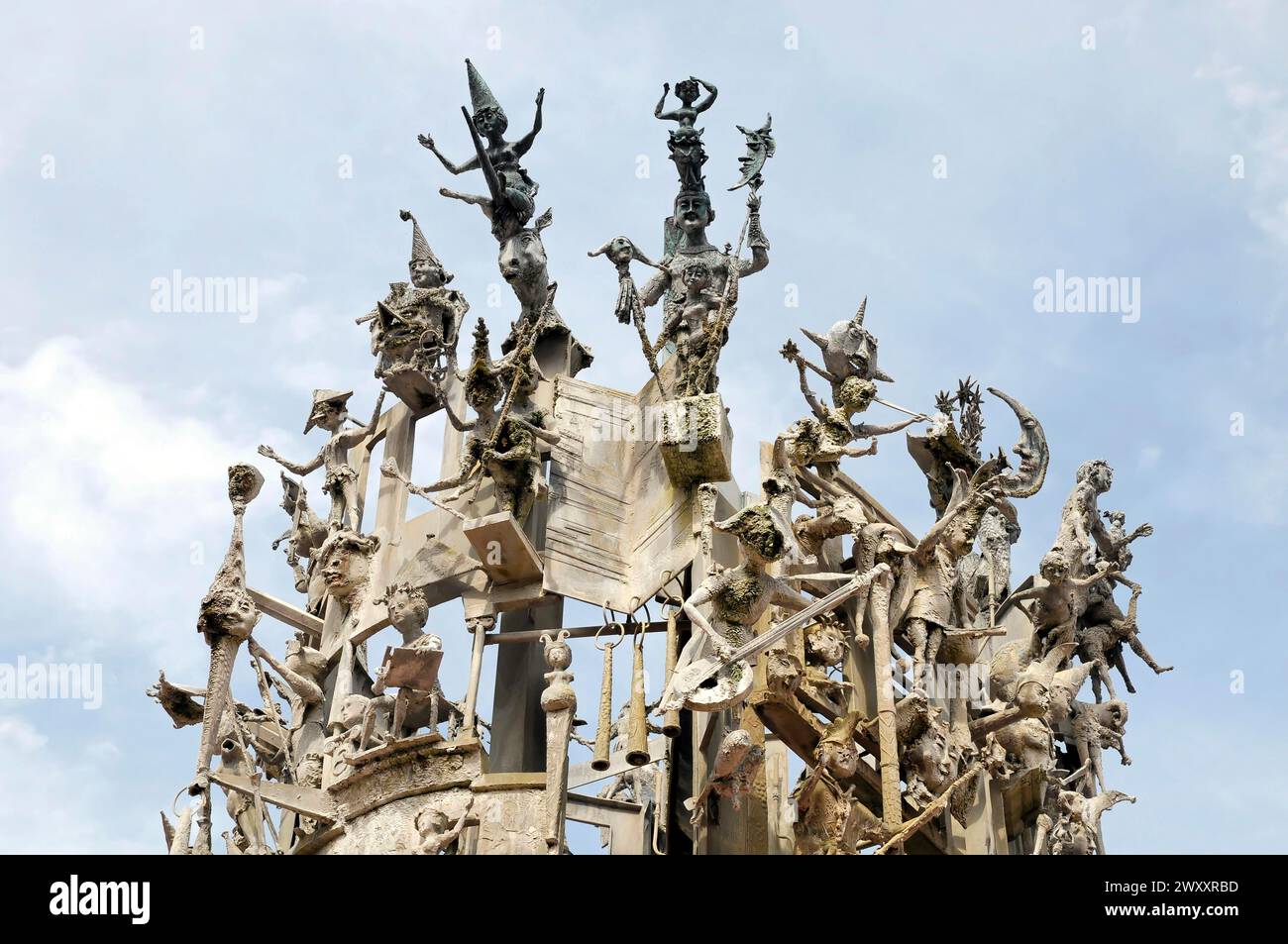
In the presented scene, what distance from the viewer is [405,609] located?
77.9 feet

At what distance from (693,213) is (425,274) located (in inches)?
155

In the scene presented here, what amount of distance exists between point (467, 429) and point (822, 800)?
795 centimetres

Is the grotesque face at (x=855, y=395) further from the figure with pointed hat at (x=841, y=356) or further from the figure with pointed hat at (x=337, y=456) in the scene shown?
the figure with pointed hat at (x=337, y=456)

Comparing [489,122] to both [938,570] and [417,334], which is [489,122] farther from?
[938,570]

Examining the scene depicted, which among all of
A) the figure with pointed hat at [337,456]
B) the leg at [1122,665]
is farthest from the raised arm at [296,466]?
the leg at [1122,665]

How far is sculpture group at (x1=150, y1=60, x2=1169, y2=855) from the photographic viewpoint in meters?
22.6

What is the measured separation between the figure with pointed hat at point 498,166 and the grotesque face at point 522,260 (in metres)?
0.25

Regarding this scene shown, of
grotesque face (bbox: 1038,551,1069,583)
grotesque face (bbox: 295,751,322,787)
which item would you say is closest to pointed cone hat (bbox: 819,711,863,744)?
grotesque face (bbox: 1038,551,1069,583)

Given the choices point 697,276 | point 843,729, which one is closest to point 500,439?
point 697,276

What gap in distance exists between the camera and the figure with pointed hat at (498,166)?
29.5 meters

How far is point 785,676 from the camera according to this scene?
23.7m
